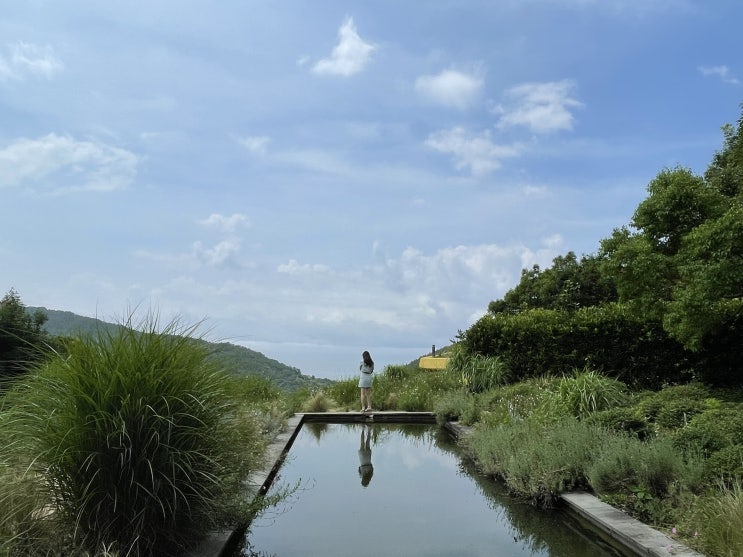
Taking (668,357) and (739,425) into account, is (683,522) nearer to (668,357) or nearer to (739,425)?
(739,425)

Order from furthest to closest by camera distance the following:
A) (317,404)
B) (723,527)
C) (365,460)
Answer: (317,404) < (365,460) < (723,527)

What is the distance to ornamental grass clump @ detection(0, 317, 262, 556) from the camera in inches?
150

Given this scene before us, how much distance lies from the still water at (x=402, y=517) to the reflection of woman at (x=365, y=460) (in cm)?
1

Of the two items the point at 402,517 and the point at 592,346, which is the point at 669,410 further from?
the point at 592,346

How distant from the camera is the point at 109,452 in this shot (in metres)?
3.84

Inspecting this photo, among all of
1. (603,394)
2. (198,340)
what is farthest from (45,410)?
(603,394)

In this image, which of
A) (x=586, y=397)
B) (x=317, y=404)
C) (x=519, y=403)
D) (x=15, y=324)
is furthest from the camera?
(x=317, y=404)

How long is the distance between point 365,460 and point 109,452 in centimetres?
552

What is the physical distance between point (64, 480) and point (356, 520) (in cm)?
280

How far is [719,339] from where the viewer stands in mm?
11039

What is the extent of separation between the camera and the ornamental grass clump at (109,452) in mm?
3799

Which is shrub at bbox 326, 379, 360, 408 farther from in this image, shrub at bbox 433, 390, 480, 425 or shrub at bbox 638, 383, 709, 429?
shrub at bbox 638, 383, 709, 429

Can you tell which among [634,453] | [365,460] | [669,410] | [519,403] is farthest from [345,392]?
[634,453]

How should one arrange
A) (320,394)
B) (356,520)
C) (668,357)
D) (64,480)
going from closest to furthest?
(64,480) < (356,520) < (668,357) < (320,394)
